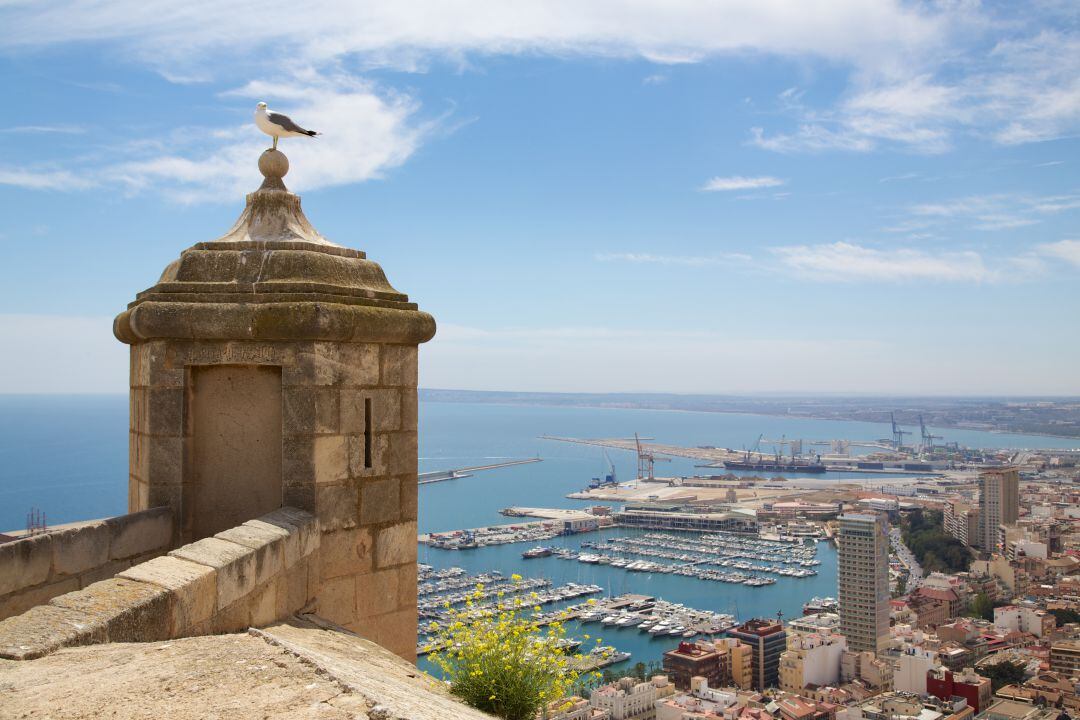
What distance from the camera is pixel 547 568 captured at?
139ft

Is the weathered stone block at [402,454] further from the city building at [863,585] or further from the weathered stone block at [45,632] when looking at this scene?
the city building at [863,585]

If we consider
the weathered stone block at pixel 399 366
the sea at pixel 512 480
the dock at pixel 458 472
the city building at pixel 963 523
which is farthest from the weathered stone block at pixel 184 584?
the dock at pixel 458 472

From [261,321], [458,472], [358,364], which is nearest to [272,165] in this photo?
[261,321]

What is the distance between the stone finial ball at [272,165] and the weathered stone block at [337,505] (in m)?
1.08

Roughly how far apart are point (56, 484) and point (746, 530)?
4368 centimetres

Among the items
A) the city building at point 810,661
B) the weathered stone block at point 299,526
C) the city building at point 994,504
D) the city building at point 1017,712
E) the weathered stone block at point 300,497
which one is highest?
the weathered stone block at point 300,497

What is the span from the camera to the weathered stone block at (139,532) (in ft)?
8.02

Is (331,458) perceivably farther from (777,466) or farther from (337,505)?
(777,466)

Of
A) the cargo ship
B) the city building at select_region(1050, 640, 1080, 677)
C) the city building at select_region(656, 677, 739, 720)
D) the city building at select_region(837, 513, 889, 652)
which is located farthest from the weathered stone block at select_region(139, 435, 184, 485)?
the cargo ship

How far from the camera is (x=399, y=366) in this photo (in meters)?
2.65

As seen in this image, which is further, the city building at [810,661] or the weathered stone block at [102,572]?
the city building at [810,661]

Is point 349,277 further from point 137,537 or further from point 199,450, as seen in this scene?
point 137,537

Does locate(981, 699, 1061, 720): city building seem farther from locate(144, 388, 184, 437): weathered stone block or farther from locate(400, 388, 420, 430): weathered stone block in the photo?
locate(144, 388, 184, 437): weathered stone block

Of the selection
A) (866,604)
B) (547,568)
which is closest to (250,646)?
(866,604)
